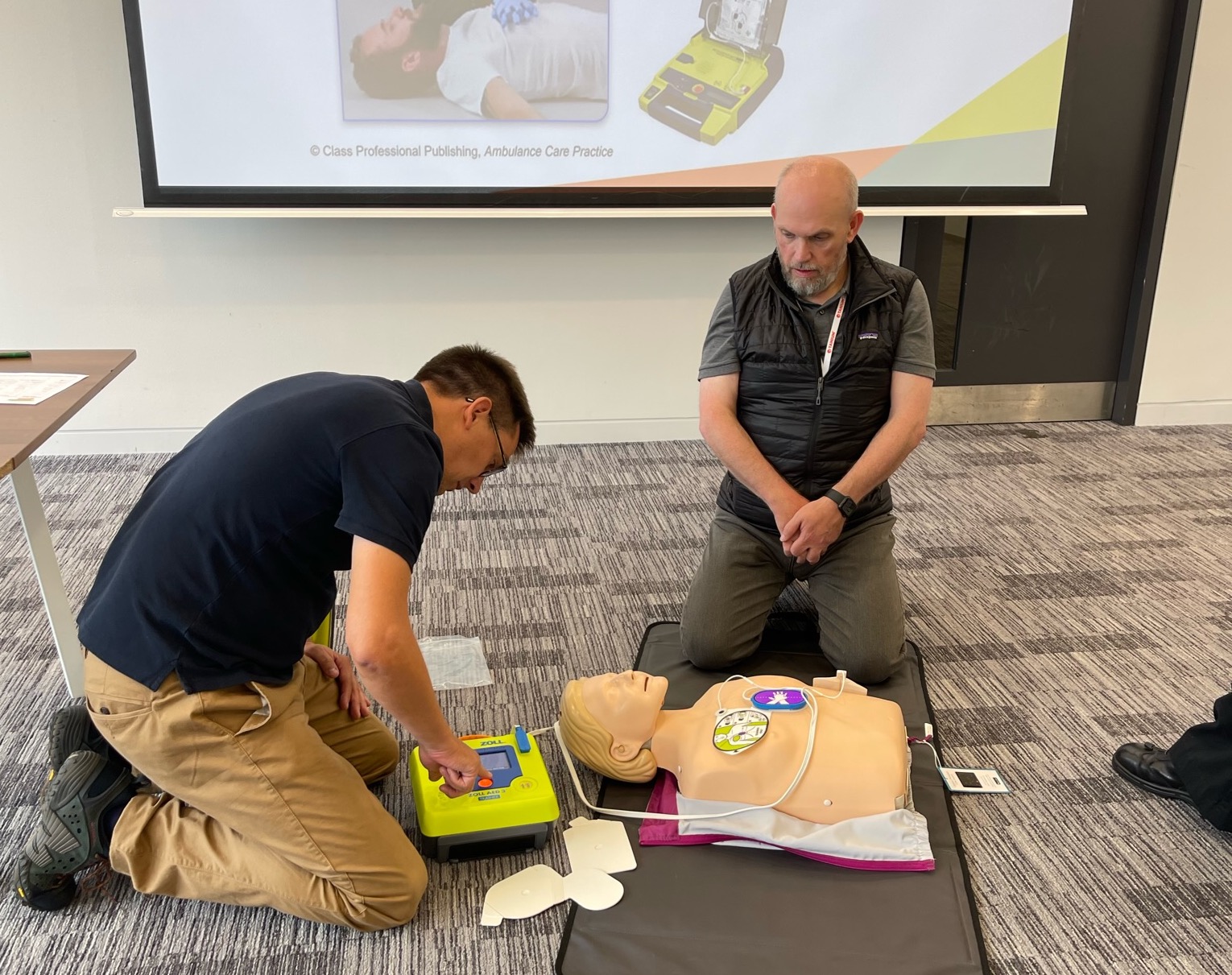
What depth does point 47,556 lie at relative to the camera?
2.01 metres

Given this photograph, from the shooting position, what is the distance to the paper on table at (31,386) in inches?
74.7

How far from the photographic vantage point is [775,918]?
167 centimetres

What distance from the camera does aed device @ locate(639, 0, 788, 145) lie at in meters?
3.45

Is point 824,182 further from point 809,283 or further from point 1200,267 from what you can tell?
point 1200,267

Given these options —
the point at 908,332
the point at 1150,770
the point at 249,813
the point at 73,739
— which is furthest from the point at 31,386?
the point at 1150,770

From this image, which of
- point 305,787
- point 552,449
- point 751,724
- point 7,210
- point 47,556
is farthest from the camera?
point 552,449

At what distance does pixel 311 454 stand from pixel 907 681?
1.47m

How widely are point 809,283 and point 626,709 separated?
0.99 metres

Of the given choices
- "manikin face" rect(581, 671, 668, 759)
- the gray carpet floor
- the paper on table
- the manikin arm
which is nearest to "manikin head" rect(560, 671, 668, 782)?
"manikin face" rect(581, 671, 668, 759)

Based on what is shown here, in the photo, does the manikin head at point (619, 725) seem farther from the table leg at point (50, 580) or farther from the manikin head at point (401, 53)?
the manikin head at point (401, 53)

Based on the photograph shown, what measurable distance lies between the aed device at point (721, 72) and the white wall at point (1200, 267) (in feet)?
5.24

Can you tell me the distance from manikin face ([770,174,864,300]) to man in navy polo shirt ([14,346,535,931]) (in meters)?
0.89

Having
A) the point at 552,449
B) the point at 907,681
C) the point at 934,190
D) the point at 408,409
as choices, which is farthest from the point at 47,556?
the point at 934,190

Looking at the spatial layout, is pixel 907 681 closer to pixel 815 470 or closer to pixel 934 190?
pixel 815 470
